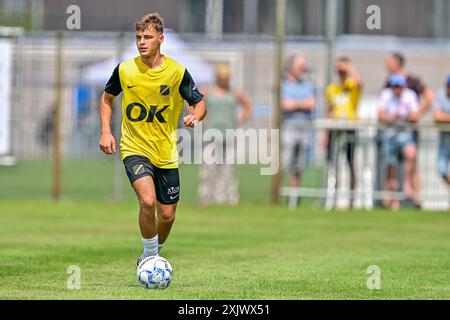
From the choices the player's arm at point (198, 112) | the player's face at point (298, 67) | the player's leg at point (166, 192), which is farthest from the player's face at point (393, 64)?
the player's leg at point (166, 192)

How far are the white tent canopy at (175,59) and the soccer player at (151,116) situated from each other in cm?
1223

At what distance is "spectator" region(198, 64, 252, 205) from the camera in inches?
952

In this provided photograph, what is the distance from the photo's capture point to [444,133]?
2352 centimetres

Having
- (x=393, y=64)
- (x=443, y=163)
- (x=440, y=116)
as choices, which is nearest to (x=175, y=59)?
(x=393, y=64)

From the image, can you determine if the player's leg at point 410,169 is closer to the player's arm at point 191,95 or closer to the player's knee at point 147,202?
the player's arm at point 191,95

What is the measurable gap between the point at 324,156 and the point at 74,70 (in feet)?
17.2

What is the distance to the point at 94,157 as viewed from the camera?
1092 inches

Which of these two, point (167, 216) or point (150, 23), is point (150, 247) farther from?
point (150, 23)

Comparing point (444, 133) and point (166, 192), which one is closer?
point (166, 192)

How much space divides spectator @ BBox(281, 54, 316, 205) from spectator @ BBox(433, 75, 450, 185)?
2.46 meters

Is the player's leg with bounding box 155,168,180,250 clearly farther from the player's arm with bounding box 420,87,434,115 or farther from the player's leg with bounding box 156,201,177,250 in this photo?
the player's arm with bounding box 420,87,434,115

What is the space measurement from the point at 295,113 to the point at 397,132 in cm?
223
